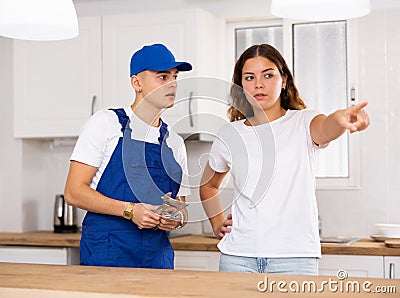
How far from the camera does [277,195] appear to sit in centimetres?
232

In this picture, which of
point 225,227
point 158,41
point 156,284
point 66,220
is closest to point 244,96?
point 225,227

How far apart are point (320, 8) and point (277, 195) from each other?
61cm

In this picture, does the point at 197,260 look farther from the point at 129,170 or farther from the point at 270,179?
the point at 270,179

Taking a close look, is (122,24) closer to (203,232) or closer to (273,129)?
(203,232)

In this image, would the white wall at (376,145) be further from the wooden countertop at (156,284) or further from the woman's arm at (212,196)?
the wooden countertop at (156,284)

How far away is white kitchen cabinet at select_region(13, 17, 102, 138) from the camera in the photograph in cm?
407

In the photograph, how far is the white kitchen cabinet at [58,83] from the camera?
4.07 m

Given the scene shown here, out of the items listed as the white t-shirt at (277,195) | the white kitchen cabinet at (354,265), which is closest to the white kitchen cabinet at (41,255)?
the white kitchen cabinet at (354,265)

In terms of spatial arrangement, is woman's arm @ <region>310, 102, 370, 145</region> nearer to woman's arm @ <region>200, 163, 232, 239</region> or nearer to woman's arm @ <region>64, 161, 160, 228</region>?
woman's arm @ <region>200, 163, 232, 239</region>

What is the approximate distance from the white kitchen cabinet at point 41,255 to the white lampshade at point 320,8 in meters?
2.16

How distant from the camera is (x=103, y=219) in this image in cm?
259

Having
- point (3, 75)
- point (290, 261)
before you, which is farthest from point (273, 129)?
point (3, 75)

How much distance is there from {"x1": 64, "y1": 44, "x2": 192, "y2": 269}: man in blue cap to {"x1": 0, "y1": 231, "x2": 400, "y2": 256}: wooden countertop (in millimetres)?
976

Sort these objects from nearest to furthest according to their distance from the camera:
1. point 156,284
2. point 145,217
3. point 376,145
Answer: point 156,284
point 145,217
point 376,145
